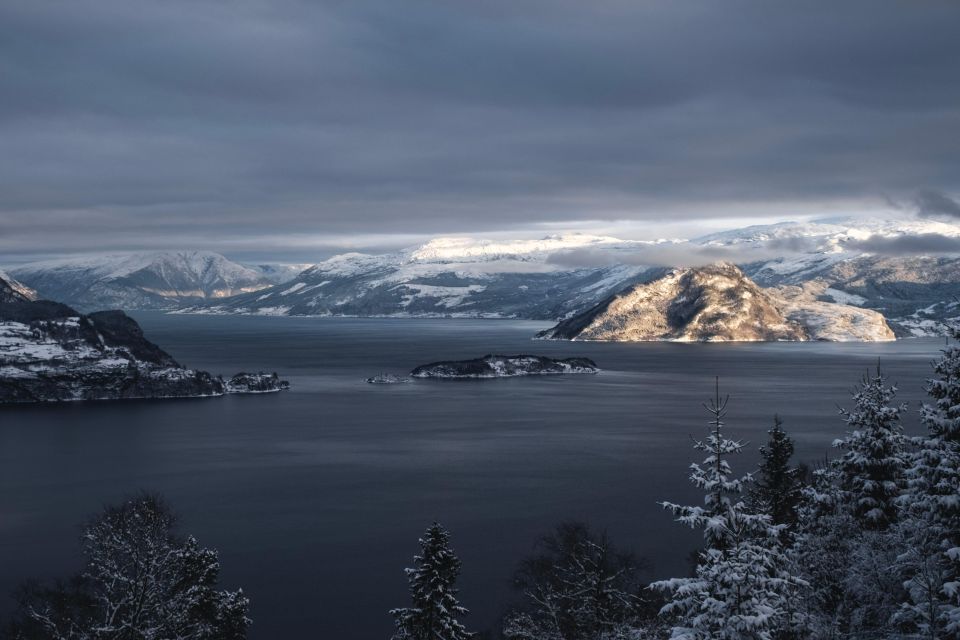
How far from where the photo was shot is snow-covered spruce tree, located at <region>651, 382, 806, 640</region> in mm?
17359

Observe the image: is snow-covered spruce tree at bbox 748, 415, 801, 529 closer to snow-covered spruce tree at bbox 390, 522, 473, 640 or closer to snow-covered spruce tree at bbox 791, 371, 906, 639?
snow-covered spruce tree at bbox 791, 371, 906, 639

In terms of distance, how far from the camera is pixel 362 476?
86250 mm

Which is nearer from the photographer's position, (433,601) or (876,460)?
(876,460)

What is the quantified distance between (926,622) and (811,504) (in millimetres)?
14356

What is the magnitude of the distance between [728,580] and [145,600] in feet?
63.6

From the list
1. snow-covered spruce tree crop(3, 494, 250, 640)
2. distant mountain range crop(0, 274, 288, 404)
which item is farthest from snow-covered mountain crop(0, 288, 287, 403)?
snow-covered spruce tree crop(3, 494, 250, 640)

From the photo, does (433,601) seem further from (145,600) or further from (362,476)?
(362,476)

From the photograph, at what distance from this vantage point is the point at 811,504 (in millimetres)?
34219

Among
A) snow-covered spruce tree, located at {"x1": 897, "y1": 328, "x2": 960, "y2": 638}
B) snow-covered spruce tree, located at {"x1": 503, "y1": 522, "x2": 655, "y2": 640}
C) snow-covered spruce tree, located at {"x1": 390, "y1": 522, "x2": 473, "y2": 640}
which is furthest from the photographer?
snow-covered spruce tree, located at {"x1": 390, "y1": 522, "x2": 473, "y2": 640}

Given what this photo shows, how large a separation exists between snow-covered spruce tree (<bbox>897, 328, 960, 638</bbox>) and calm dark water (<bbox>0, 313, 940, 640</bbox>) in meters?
28.5

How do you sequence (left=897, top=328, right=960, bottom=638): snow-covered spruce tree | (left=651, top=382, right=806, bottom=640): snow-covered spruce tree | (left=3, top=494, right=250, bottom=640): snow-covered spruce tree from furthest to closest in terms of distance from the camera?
1. (left=3, top=494, right=250, bottom=640): snow-covered spruce tree
2. (left=897, top=328, right=960, bottom=638): snow-covered spruce tree
3. (left=651, top=382, right=806, bottom=640): snow-covered spruce tree

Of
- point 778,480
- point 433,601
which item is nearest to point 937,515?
point 433,601

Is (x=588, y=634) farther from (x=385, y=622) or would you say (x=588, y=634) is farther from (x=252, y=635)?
(x=252, y=635)

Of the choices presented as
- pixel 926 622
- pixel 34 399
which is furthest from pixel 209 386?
pixel 926 622
